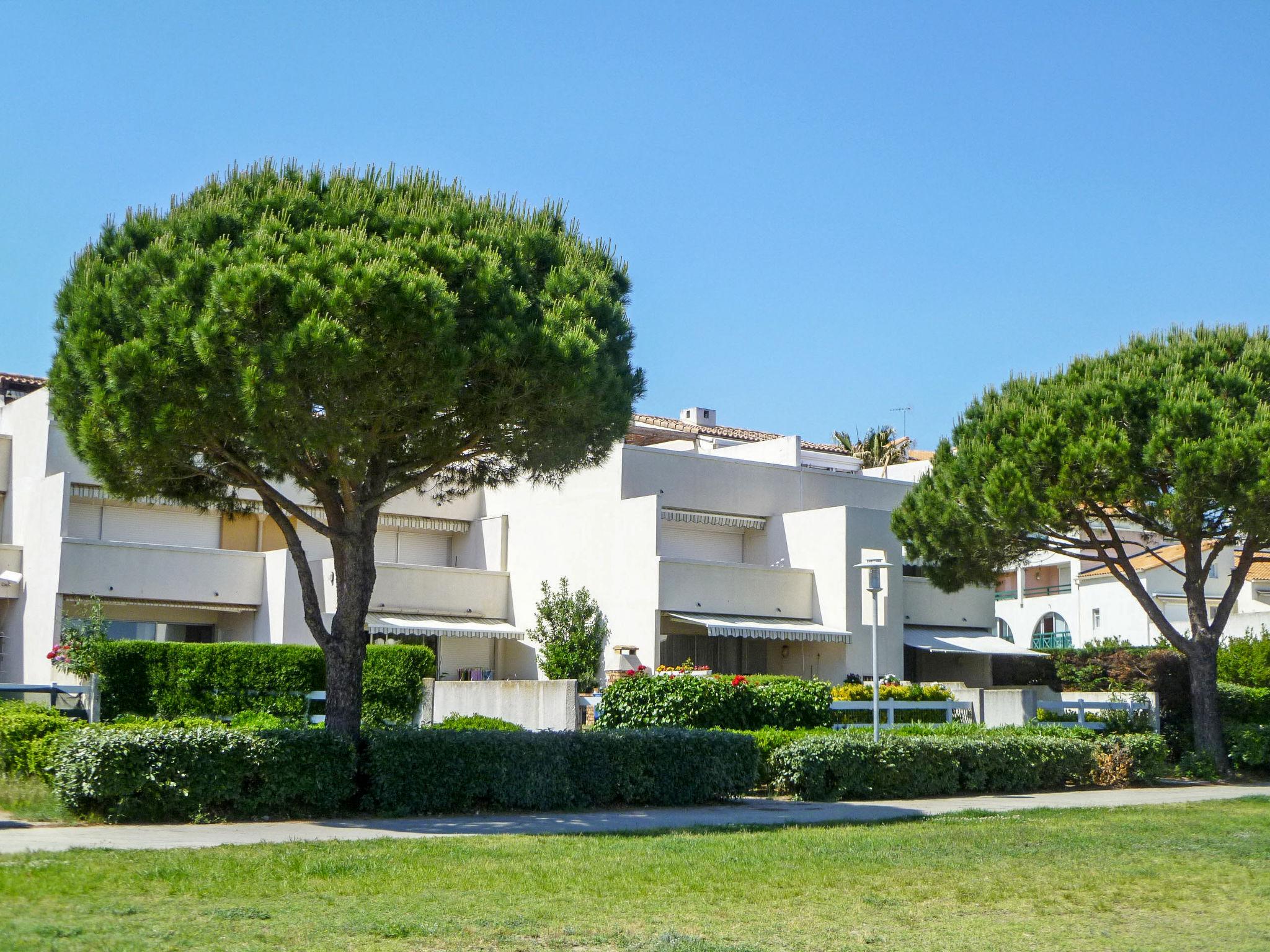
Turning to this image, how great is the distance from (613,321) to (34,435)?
22.1 m

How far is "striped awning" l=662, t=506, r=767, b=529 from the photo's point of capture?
34375 millimetres

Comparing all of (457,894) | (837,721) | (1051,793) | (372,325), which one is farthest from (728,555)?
(457,894)

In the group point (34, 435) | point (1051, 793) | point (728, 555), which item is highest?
point (34, 435)

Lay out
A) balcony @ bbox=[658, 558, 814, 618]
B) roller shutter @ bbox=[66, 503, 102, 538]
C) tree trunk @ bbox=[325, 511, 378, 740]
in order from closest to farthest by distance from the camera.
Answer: tree trunk @ bbox=[325, 511, 378, 740] < roller shutter @ bbox=[66, 503, 102, 538] < balcony @ bbox=[658, 558, 814, 618]

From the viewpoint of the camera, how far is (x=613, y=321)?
15.3 m

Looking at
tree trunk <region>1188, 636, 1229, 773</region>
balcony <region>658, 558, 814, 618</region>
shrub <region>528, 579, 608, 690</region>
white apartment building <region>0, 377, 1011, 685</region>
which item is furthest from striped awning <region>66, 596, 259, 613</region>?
tree trunk <region>1188, 636, 1229, 773</region>

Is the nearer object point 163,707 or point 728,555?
point 163,707

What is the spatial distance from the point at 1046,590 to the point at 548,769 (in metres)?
41.6

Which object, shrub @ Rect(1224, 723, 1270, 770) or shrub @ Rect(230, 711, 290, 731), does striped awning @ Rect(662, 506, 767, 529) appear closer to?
shrub @ Rect(230, 711, 290, 731)

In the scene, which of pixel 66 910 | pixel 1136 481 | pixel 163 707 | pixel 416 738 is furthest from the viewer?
pixel 163 707

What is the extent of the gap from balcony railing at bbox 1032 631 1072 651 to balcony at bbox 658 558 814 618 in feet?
63.1

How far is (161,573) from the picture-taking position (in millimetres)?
30906

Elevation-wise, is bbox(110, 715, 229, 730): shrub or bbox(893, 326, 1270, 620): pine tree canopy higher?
bbox(893, 326, 1270, 620): pine tree canopy

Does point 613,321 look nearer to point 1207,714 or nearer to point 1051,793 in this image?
point 1051,793
